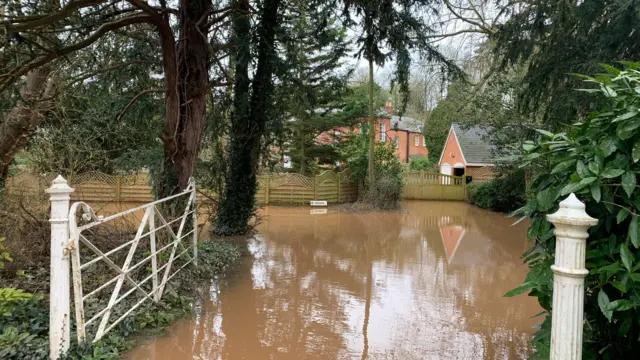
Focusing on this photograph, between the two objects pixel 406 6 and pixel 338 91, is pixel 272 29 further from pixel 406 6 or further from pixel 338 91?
pixel 338 91

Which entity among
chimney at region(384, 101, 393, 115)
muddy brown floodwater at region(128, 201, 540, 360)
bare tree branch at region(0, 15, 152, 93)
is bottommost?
muddy brown floodwater at region(128, 201, 540, 360)

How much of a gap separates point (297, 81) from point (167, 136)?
127 inches

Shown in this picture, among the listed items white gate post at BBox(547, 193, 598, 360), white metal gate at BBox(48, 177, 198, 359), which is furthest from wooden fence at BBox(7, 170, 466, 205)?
white gate post at BBox(547, 193, 598, 360)

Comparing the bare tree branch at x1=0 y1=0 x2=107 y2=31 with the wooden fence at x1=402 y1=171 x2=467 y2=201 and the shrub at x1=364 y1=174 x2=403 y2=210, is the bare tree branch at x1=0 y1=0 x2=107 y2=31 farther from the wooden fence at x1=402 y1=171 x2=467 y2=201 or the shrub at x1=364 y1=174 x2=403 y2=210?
the wooden fence at x1=402 y1=171 x2=467 y2=201

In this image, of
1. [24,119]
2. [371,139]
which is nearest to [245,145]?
[24,119]

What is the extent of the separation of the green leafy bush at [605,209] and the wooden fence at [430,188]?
59.9ft

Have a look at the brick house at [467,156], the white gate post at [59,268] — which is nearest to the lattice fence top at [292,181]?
the brick house at [467,156]

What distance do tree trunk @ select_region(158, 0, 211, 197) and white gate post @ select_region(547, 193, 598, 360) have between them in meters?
5.59

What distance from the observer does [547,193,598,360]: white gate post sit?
1.46 meters

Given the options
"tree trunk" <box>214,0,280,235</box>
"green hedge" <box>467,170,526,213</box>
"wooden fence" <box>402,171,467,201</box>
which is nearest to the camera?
"tree trunk" <box>214,0,280,235</box>

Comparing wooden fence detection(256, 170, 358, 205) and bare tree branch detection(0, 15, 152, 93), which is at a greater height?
bare tree branch detection(0, 15, 152, 93)

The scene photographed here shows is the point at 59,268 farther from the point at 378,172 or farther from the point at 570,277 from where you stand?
the point at 378,172

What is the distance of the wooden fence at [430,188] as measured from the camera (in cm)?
2023

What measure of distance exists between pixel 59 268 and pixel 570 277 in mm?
3053
